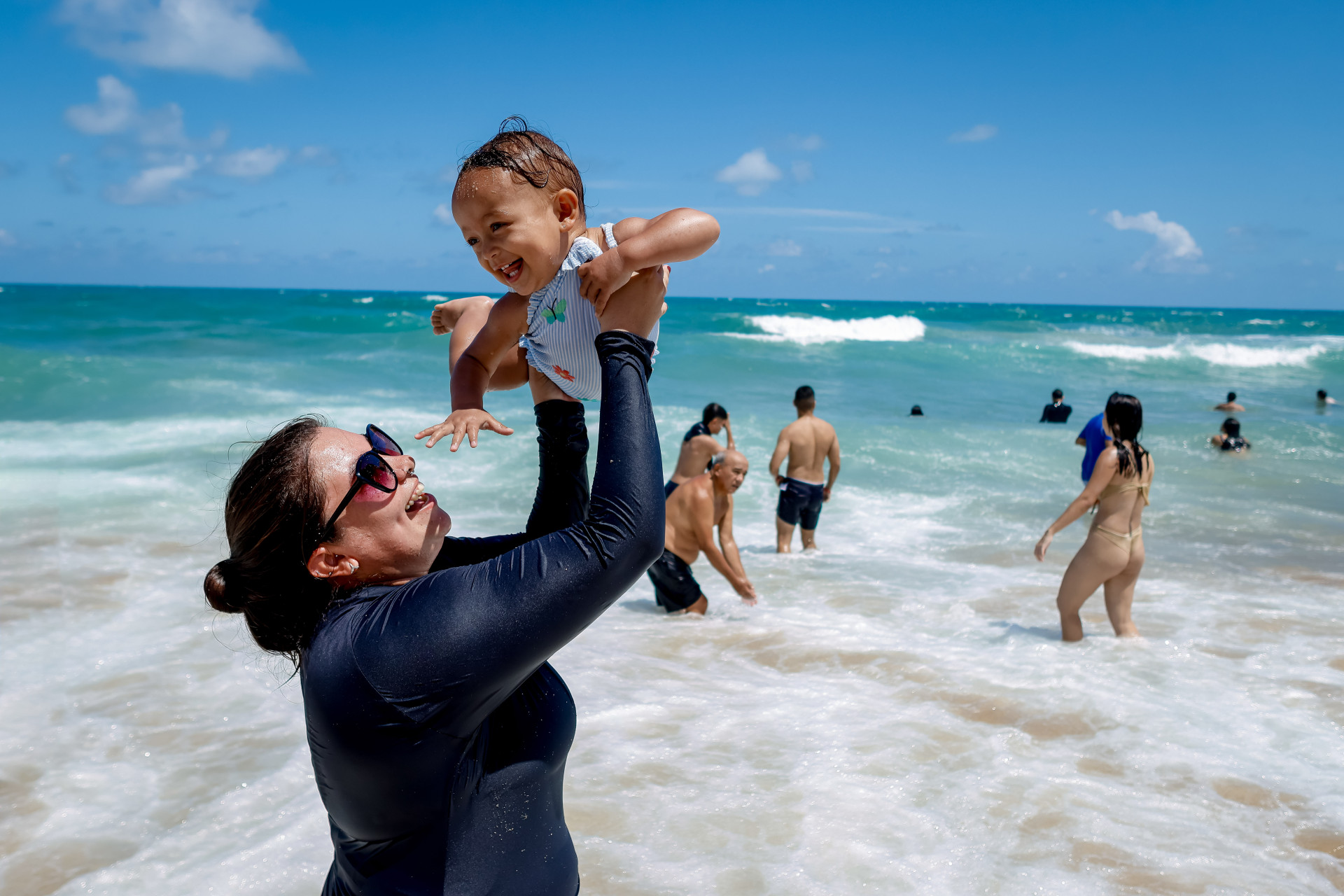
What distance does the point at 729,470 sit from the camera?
7.92m

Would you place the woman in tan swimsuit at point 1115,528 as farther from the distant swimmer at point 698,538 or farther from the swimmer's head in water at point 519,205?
the swimmer's head in water at point 519,205

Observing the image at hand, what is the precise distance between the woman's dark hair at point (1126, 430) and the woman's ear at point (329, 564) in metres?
6.15

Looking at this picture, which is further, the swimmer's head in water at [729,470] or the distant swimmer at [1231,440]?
the distant swimmer at [1231,440]

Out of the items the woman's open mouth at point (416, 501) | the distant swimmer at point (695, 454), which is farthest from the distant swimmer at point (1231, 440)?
the woman's open mouth at point (416, 501)

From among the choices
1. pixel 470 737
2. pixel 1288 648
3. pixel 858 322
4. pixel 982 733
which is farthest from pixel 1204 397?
pixel 470 737

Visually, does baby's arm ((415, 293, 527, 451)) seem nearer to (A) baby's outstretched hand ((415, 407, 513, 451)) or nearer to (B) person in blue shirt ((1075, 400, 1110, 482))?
(A) baby's outstretched hand ((415, 407, 513, 451))

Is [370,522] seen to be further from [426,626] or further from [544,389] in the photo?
[544,389]

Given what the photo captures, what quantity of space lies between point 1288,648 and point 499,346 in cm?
649

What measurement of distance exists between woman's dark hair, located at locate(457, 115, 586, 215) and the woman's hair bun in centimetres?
107

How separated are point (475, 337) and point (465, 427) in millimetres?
591

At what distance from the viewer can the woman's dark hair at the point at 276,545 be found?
5.09 feet

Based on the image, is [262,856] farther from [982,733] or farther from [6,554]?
[6,554]

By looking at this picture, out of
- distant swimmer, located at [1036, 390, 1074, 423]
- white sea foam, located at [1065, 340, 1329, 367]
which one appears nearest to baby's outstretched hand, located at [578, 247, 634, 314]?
distant swimmer, located at [1036, 390, 1074, 423]

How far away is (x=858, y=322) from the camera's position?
49.3 meters
